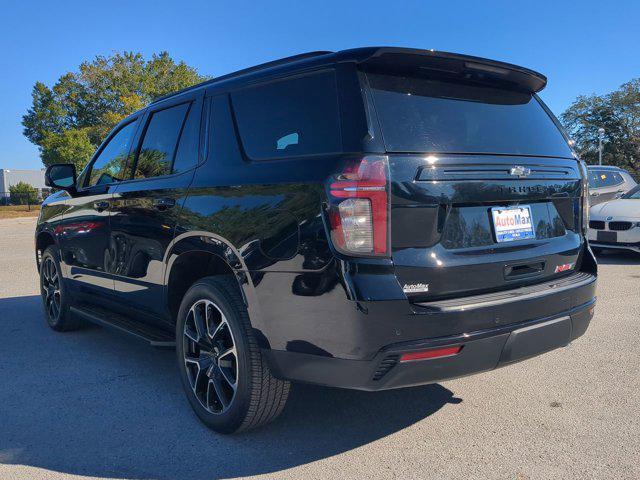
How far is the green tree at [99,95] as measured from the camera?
1695 inches

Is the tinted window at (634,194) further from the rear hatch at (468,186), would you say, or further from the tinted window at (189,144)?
the tinted window at (189,144)

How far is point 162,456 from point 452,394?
1819 millimetres

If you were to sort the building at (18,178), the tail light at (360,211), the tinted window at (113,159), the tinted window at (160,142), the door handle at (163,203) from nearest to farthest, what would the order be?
1. the tail light at (360,211)
2. the door handle at (163,203)
3. the tinted window at (160,142)
4. the tinted window at (113,159)
5. the building at (18,178)

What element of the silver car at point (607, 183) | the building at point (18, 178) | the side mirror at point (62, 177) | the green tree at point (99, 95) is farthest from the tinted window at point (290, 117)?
the building at point (18, 178)

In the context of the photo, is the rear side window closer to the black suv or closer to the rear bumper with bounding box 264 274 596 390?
the black suv

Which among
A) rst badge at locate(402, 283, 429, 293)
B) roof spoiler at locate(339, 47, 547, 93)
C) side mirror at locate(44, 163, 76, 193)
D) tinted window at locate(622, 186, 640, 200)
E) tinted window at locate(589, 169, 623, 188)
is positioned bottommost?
tinted window at locate(622, 186, 640, 200)

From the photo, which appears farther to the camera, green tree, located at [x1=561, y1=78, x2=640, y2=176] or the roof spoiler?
green tree, located at [x1=561, y1=78, x2=640, y2=176]

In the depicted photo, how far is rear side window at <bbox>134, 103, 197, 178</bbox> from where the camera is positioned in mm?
3602

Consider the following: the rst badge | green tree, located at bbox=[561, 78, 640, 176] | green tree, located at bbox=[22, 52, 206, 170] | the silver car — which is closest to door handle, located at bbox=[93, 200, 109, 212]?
the rst badge

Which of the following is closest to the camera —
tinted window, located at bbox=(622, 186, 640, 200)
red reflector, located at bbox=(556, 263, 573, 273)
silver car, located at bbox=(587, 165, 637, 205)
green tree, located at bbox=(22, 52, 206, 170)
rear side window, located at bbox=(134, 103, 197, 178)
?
red reflector, located at bbox=(556, 263, 573, 273)

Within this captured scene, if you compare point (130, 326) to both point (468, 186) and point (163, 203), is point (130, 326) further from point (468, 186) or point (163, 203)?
point (468, 186)

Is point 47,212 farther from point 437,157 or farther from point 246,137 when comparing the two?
point 437,157

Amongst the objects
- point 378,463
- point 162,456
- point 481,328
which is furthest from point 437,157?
point 162,456

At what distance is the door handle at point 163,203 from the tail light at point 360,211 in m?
1.38
